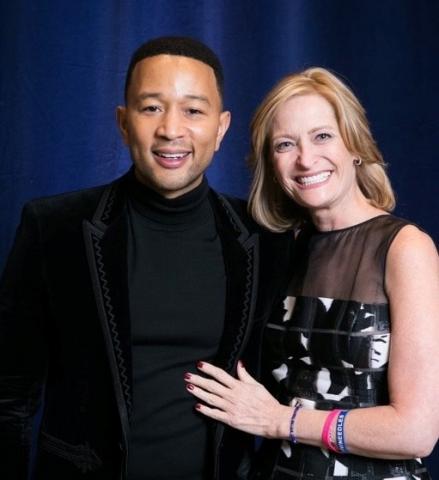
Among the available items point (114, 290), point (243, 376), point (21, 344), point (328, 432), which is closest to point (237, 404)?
point (243, 376)

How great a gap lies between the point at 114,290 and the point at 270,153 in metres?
0.49

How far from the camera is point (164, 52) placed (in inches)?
62.5

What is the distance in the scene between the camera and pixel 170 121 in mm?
1528

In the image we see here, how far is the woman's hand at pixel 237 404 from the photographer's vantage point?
1.52 meters

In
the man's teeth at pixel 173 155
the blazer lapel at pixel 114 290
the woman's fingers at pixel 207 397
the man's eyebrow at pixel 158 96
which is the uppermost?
the man's eyebrow at pixel 158 96

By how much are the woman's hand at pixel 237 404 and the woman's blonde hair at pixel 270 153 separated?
37 cm

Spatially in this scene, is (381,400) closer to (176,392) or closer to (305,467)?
(305,467)

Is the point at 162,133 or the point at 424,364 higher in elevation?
the point at 162,133

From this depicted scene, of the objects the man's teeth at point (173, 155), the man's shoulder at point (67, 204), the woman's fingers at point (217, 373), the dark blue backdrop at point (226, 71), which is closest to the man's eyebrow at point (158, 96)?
the man's teeth at point (173, 155)

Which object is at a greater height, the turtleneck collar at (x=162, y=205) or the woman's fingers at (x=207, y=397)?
the turtleneck collar at (x=162, y=205)

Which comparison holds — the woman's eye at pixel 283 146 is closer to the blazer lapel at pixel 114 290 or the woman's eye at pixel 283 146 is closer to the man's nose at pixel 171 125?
the man's nose at pixel 171 125

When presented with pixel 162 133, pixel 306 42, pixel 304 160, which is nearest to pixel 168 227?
pixel 162 133

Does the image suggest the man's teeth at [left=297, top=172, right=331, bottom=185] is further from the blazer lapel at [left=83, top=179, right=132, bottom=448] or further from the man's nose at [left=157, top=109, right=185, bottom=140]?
the blazer lapel at [left=83, top=179, right=132, bottom=448]

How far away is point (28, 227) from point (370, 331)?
681 millimetres
